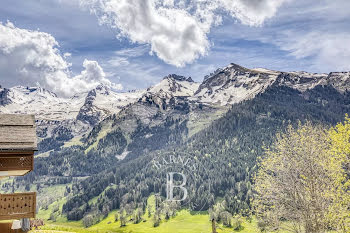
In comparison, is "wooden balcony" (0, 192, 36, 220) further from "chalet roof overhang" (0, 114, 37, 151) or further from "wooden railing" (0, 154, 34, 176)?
"chalet roof overhang" (0, 114, 37, 151)

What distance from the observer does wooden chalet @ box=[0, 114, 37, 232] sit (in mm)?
31078

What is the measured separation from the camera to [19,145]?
31922mm

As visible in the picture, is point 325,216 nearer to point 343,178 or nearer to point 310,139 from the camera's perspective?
point 343,178

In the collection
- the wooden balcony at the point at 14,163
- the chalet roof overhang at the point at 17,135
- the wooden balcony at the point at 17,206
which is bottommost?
the wooden balcony at the point at 17,206

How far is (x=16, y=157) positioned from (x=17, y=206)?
533cm

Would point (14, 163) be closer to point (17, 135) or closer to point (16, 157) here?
point (16, 157)

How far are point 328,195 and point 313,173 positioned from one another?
2880 millimetres

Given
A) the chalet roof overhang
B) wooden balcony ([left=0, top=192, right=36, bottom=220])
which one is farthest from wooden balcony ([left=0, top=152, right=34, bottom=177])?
wooden balcony ([left=0, top=192, right=36, bottom=220])

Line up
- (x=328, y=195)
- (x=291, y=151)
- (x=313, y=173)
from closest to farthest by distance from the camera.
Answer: (x=328, y=195) < (x=313, y=173) < (x=291, y=151)

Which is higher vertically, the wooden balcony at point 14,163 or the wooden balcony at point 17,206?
the wooden balcony at point 14,163

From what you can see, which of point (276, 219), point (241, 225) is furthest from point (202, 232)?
point (276, 219)

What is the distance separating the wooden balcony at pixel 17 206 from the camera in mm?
30875

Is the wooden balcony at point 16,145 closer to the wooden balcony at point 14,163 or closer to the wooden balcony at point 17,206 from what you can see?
the wooden balcony at point 14,163

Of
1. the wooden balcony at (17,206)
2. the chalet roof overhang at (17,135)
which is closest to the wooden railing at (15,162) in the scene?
the chalet roof overhang at (17,135)
